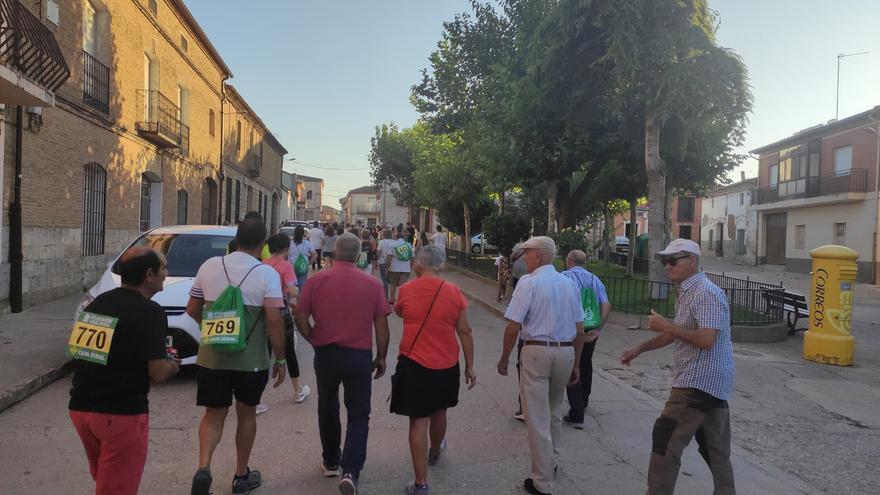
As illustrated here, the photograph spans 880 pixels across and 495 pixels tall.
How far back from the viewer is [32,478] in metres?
4.04

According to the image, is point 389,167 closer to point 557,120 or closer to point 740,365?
point 557,120

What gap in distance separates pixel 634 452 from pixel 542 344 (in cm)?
155

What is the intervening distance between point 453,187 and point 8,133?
1924 centimetres

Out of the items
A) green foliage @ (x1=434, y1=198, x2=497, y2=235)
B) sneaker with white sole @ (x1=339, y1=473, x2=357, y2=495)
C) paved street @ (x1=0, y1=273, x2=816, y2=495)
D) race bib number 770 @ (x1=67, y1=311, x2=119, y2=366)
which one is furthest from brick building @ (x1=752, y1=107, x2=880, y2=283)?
race bib number 770 @ (x1=67, y1=311, x2=119, y2=366)

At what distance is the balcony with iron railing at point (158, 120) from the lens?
16406 millimetres

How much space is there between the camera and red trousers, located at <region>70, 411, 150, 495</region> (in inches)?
107

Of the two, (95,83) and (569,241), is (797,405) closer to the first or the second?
(569,241)

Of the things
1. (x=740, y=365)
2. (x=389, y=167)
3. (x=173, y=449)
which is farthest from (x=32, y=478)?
(x=389, y=167)

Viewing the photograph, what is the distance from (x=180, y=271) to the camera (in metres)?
7.46

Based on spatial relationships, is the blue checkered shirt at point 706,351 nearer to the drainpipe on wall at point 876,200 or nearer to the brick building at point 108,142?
the brick building at point 108,142

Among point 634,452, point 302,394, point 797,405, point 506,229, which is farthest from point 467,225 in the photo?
point 634,452

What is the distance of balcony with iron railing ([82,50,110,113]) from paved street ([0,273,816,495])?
354 inches

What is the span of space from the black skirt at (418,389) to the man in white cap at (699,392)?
1328 mm

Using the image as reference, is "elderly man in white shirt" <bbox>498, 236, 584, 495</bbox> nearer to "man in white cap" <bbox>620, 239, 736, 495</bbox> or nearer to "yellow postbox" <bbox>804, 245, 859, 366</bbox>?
"man in white cap" <bbox>620, 239, 736, 495</bbox>
